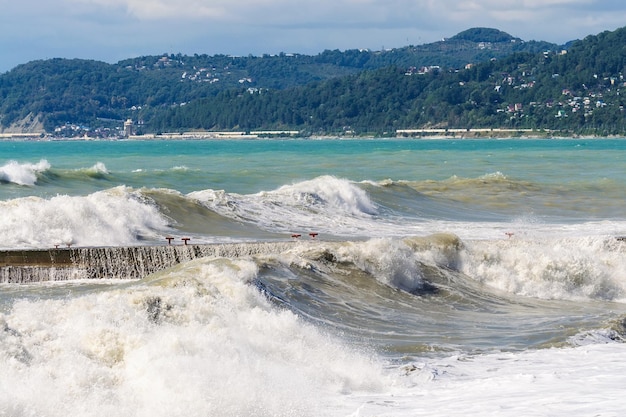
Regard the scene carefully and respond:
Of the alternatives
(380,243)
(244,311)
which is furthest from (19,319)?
(380,243)

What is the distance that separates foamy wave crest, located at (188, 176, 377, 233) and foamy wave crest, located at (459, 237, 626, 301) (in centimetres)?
732

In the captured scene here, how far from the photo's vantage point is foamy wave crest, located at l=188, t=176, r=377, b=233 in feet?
108

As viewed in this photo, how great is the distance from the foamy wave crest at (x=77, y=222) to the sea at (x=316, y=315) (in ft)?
0.18

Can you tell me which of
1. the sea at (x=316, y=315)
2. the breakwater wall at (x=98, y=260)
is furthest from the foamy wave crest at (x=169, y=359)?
the breakwater wall at (x=98, y=260)

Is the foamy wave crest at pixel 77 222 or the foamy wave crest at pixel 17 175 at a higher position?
the foamy wave crest at pixel 77 222

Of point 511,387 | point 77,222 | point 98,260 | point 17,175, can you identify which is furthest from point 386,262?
point 17,175

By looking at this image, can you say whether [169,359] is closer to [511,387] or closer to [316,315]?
[511,387]

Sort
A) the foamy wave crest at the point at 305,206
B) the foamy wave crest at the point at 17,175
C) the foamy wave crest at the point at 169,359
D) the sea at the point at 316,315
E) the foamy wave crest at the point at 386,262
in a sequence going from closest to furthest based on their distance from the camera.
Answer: the foamy wave crest at the point at 169,359
the sea at the point at 316,315
the foamy wave crest at the point at 386,262
the foamy wave crest at the point at 305,206
the foamy wave crest at the point at 17,175

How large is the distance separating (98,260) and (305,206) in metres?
14.9

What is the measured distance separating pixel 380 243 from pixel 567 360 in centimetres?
829

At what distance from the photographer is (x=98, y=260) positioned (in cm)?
2197

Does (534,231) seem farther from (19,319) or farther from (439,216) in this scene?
(19,319)

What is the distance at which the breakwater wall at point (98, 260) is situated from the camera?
21281 mm

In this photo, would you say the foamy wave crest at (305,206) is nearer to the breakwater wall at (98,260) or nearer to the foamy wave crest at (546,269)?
the foamy wave crest at (546,269)
